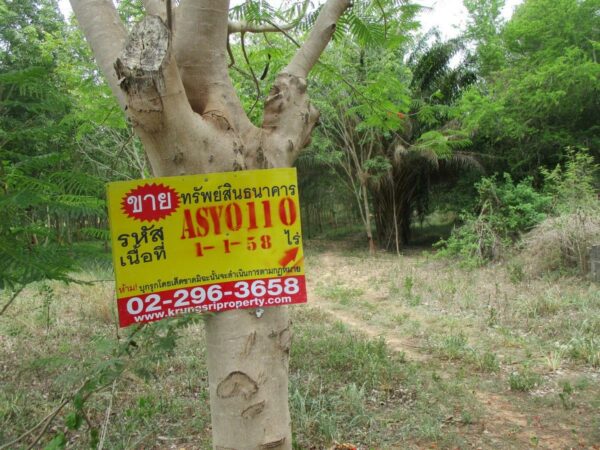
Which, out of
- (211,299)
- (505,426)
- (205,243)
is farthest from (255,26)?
(505,426)

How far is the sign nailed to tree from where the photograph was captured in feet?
4.83

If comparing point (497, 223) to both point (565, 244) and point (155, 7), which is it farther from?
point (155, 7)

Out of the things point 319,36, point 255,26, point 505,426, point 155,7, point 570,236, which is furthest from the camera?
point 570,236

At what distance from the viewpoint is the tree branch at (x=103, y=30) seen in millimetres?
1741

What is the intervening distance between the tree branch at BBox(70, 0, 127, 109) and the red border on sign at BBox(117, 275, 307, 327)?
73cm

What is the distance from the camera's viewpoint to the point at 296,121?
1789 mm

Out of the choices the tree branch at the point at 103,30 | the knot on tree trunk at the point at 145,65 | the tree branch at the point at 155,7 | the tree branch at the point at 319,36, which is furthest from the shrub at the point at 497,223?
the knot on tree trunk at the point at 145,65

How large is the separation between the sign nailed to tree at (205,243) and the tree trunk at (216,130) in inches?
2.9

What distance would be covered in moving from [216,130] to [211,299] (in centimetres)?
56

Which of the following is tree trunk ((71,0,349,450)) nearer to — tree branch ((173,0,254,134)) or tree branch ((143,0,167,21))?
tree branch ((173,0,254,134))

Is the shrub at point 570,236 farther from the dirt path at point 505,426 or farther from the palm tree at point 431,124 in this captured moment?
the palm tree at point 431,124

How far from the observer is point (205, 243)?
1.51 metres

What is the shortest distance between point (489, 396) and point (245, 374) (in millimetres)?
3092

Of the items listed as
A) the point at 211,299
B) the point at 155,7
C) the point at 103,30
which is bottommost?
the point at 211,299
